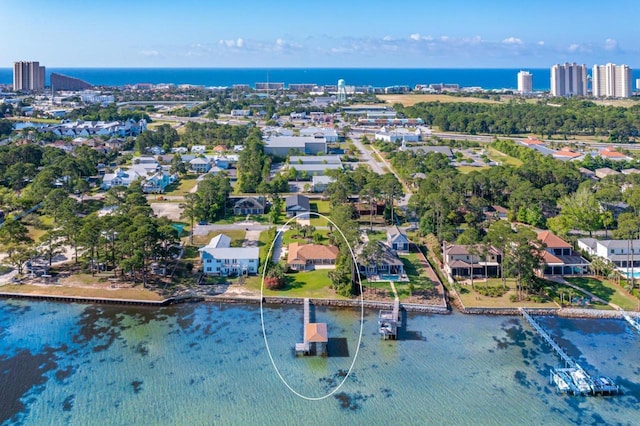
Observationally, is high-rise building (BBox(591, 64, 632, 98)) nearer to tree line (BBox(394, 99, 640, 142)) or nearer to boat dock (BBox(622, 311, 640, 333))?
tree line (BBox(394, 99, 640, 142))

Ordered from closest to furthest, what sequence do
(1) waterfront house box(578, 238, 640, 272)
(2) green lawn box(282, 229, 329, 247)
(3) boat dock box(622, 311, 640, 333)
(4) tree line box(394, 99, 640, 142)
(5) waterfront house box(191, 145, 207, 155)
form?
(3) boat dock box(622, 311, 640, 333) < (1) waterfront house box(578, 238, 640, 272) < (2) green lawn box(282, 229, 329, 247) < (5) waterfront house box(191, 145, 207, 155) < (4) tree line box(394, 99, 640, 142)

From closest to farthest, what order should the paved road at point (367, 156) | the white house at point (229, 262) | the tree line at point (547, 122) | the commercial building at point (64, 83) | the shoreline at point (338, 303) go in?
1. the shoreline at point (338, 303)
2. the white house at point (229, 262)
3. the paved road at point (367, 156)
4. the tree line at point (547, 122)
5. the commercial building at point (64, 83)

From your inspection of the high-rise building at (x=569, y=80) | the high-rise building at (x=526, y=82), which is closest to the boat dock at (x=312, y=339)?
the high-rise building at (x=569, y=80)

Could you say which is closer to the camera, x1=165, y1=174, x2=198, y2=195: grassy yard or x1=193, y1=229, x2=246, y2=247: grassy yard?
x1=193, y1=229, x2=246, y2=247: grassy yard

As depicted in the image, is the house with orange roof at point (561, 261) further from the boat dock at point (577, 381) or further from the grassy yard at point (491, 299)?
the boat dock at point (577, 381)

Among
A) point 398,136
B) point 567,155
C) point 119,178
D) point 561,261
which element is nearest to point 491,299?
point 561,261

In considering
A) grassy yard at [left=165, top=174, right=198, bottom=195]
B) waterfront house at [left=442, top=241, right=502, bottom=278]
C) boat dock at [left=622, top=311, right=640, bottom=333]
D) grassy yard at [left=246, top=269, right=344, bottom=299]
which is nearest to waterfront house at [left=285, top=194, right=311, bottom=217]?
grassy yard at [left=246, top=269, right=344, bottom=299]

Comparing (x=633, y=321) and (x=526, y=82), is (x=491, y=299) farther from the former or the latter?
(x=526, y=82)
